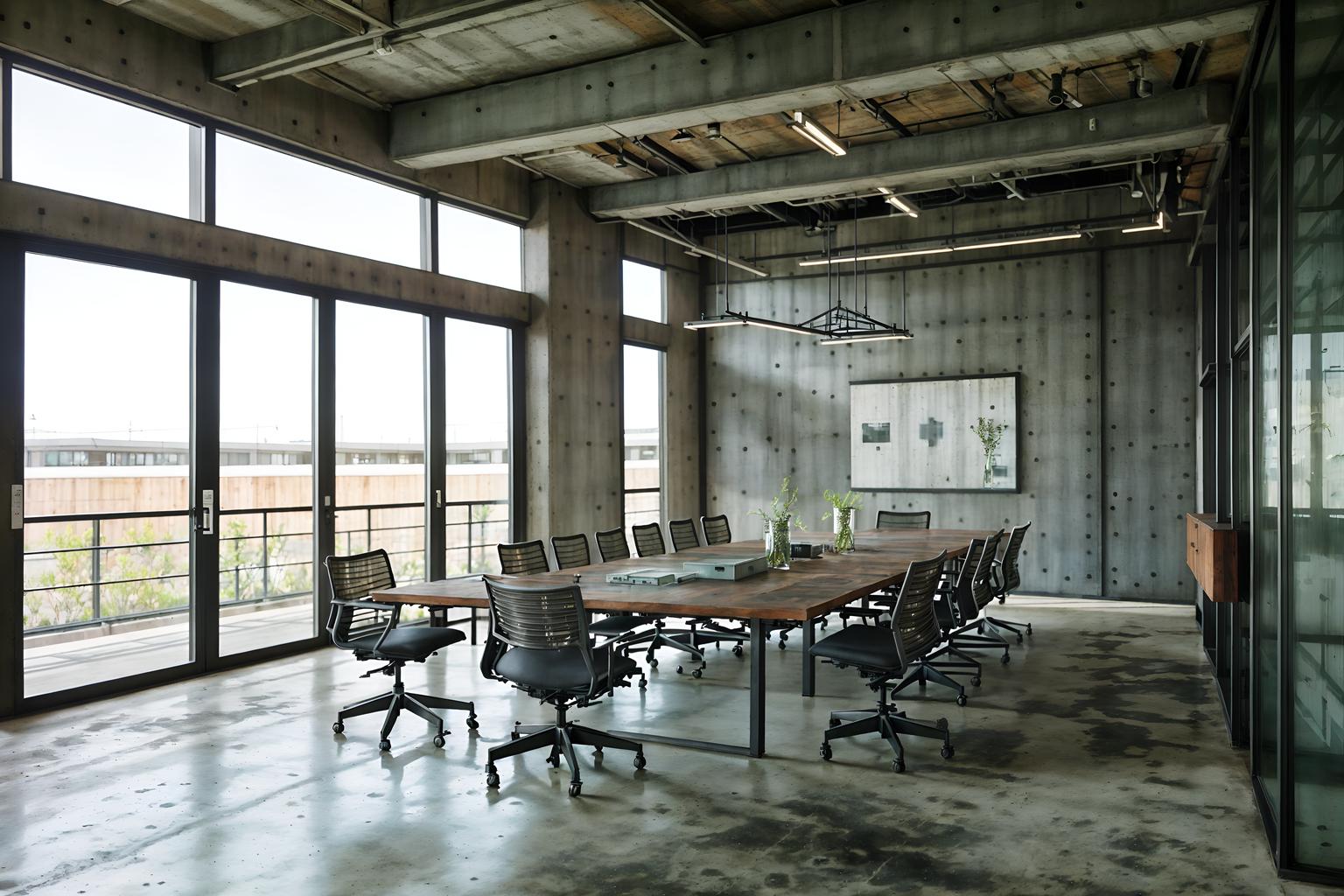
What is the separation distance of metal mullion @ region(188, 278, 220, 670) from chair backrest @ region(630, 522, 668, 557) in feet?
9.76

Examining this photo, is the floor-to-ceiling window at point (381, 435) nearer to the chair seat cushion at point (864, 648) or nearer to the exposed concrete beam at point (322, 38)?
the exposed concrete beam at point (322, 38)

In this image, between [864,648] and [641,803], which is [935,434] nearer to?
[864,648]

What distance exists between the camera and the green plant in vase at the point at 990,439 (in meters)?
11.0

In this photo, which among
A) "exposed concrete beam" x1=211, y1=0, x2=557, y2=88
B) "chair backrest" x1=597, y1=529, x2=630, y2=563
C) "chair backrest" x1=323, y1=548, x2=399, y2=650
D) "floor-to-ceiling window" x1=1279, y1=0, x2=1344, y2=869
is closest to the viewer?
"floor-to-ceiling window" x1=1279, y1=0, x2=1344, y2=869

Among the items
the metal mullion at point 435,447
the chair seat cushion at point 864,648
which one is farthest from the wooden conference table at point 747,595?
the metal mullion at point 435,447

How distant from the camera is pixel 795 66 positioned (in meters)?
6.36

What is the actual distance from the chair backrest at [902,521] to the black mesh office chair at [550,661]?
A: 228 inches

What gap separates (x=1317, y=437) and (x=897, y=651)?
6.63 feet

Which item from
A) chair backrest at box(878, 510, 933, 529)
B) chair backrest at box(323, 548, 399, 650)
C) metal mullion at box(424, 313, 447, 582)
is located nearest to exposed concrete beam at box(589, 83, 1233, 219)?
metal mullion at box(424, 313, 447, 582)

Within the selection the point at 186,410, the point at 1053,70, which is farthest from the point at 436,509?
the point at 1053,70

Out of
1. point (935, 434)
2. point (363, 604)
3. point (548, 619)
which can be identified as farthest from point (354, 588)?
point (935, 434)

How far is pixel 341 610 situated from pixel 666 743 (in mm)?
1824

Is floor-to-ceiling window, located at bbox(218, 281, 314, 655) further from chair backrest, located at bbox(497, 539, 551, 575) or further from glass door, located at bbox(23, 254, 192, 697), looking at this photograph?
chair backrest, located at bbox(497, 539, 551, 575)

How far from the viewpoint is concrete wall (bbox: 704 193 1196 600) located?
10.2m
